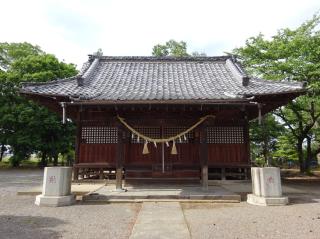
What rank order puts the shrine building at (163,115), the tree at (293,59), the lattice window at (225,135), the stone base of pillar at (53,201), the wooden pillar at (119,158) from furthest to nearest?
the tree at (293,59) < the lattice window at (225,135) < the wooden pillar at (119,158) < the shrine building at (163,115) < the stone base of pillar at (53,201)

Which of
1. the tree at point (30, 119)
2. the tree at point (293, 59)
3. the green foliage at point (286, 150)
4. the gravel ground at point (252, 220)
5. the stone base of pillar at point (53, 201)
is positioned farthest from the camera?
the tree at point (30, 119)

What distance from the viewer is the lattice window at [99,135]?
1316 centimetres

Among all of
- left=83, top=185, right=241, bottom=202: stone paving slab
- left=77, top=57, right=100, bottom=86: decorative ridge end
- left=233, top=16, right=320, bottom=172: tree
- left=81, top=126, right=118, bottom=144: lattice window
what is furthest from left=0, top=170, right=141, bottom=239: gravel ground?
left=233, top=16, right=320, bottom=172: tree

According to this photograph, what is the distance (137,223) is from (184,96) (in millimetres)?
5348

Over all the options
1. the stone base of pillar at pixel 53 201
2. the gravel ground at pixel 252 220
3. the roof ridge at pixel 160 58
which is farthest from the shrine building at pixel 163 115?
the gravel ground at pixel 252 220

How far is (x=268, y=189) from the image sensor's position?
9.11 metres

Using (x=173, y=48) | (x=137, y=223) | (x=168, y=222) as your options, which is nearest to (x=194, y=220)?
(x=168, y=222)

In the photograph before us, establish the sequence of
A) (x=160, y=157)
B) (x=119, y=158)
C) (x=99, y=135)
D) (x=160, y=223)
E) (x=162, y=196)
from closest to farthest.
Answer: (x=160, y=223) → (x=162, y=196) → (x=119, y=158) → (x=160, y=157) → (x=99, y=135)

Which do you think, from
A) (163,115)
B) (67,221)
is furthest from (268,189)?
(67,221)

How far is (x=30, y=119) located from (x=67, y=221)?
24.4m

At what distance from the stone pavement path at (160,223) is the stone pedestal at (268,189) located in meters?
2.63

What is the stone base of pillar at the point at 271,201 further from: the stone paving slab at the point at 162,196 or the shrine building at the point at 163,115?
the shrine building at the point at 163,115

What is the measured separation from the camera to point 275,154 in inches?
1277

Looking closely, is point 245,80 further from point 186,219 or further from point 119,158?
point 186,219
